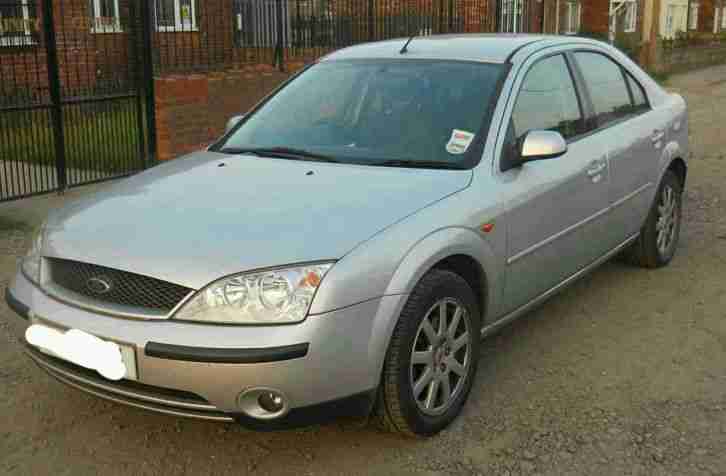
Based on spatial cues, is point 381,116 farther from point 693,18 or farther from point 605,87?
point 693,18

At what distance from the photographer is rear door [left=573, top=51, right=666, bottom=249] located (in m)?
5.00

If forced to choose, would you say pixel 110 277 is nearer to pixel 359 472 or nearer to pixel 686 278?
pixel 359 472

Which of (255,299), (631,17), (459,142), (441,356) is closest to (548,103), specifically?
(459,142)

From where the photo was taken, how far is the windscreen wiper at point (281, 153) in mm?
4141

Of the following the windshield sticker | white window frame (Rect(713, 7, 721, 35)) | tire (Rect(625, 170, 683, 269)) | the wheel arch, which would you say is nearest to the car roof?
the windshield sticker

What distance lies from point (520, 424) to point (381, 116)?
1619mm

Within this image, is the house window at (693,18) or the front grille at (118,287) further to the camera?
the house window at (693,18)

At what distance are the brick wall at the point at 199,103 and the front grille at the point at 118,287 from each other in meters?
6.14

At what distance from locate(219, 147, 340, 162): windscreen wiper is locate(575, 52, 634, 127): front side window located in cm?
177

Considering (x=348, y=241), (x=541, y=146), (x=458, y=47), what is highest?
(x=458, y=47)

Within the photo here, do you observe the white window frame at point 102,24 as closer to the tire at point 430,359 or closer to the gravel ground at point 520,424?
the gravel ground at point 520,424

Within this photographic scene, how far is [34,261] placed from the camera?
11.8ft

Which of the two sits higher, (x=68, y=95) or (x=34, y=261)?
(x=68, y=95)

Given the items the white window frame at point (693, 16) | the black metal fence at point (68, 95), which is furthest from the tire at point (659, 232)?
the white window frame at point (693, 16)
